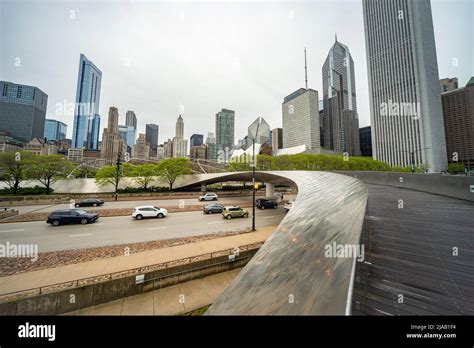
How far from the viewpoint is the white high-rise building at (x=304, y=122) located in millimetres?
118688

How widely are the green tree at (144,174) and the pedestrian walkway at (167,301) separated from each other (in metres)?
31.8

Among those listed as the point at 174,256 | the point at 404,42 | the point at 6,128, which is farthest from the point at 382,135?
the point at 6,128

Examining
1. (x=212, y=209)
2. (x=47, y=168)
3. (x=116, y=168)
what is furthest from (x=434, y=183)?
(x=47, y=168)

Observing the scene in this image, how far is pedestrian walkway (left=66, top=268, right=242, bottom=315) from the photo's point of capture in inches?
247

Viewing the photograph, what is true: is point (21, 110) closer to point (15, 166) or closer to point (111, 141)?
point (15, 166)

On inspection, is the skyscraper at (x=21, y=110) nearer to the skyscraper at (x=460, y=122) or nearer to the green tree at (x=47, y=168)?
the green tree at (x=47, y=168)

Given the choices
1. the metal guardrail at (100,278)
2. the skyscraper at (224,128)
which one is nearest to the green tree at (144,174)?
the metal guardrail at (100,278)

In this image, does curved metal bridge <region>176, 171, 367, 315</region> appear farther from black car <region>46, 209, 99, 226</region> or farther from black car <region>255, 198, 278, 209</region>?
black car <region>255, 198, 278, 209</region>

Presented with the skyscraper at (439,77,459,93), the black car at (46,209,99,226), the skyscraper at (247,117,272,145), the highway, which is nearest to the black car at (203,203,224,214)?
the highway

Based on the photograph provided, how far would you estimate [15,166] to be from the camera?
26141mm
